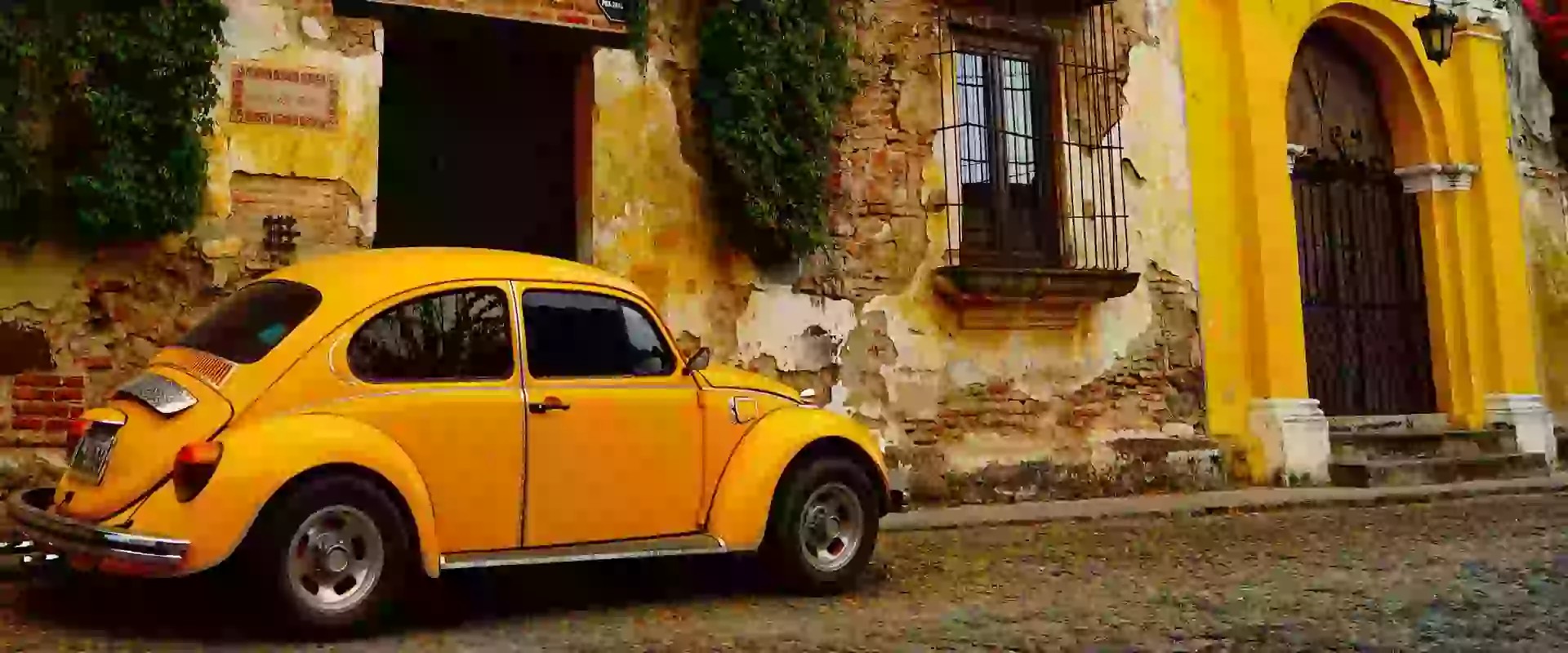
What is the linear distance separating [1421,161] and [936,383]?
6321 mm

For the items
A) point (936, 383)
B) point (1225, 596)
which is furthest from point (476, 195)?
point (1225, 596)

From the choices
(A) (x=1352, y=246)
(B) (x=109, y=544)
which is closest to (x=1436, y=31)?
(A) (x=1352, y=246)

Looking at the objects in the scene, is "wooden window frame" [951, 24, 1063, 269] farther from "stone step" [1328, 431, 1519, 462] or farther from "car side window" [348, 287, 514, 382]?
"car side window" [348, 287, 514, 382]

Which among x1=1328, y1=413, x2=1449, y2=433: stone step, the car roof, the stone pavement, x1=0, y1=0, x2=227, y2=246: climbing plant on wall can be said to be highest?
x1=0, y1=0, x2=227, y2=246: climbing plant on wall

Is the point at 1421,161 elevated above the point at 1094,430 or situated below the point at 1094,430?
above

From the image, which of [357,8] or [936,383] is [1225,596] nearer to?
[936,383]

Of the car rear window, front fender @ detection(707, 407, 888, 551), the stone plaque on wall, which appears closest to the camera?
the car rear window

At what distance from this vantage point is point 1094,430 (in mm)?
9164

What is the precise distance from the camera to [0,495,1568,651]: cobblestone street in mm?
3992

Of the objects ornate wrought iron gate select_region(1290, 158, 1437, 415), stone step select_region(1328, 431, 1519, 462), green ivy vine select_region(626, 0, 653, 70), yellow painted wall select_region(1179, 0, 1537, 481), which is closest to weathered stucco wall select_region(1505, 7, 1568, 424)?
yellow painted wall select_region(1179, 0, 1537, 481)

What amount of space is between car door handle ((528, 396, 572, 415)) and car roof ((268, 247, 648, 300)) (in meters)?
0.52

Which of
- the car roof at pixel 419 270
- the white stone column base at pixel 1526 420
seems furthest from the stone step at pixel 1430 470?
the car roof at pixel 419 270

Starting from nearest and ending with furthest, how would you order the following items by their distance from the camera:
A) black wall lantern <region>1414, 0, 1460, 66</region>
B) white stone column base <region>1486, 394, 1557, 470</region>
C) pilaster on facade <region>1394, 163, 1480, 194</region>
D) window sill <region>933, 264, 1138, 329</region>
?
window sill <region>933, 264, 1138, 329</region>
black wall lantern <region>1414, 0, 1460, 66</region>
white stone column base <region>1486, 394, 1557, 470</region>
pilaster on facade <region>1394, 163, 1480, 194</region>

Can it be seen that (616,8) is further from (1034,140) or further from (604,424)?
(604,424)
